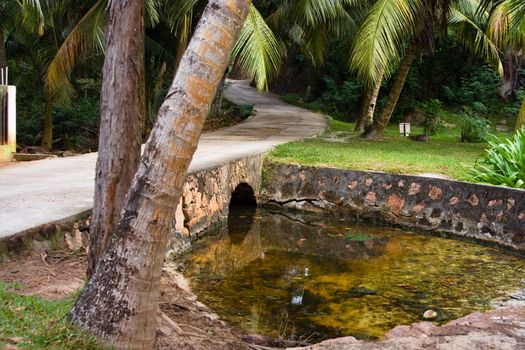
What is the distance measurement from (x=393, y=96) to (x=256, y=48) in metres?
4.39

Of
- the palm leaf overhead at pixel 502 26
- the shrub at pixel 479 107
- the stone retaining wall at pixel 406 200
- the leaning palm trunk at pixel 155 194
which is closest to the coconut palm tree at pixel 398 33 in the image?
the palm leaf overhead at pixel 502 26

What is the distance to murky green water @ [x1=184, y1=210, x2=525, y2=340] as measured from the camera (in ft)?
21.4

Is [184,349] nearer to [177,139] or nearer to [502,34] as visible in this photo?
[177,139]

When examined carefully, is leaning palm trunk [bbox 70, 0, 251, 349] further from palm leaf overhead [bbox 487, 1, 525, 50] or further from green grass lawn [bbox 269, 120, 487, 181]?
palm leaf overhead [bbox 487, 1, 525, 50]

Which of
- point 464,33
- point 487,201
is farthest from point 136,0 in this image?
point 464,33

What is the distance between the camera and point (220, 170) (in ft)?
34.3

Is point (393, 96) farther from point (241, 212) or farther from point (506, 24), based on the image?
point (241, 212)

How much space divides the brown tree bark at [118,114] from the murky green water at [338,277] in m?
2.10

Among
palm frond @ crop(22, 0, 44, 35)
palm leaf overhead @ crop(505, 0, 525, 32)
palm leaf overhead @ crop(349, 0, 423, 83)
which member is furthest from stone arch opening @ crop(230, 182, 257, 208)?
palm leaf overhead @ crop(505, 0, 525, 32)

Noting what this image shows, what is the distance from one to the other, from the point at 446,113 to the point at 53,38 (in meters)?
14.2

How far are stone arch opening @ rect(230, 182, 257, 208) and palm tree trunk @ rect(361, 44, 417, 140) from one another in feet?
17.0

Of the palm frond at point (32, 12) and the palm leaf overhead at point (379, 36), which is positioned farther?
the palm leaf overhead at point (379, 36)

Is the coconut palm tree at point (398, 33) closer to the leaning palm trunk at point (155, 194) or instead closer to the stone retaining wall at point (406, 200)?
the stone retaining wall at point (406, 200)

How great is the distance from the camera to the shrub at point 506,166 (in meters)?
9.95
